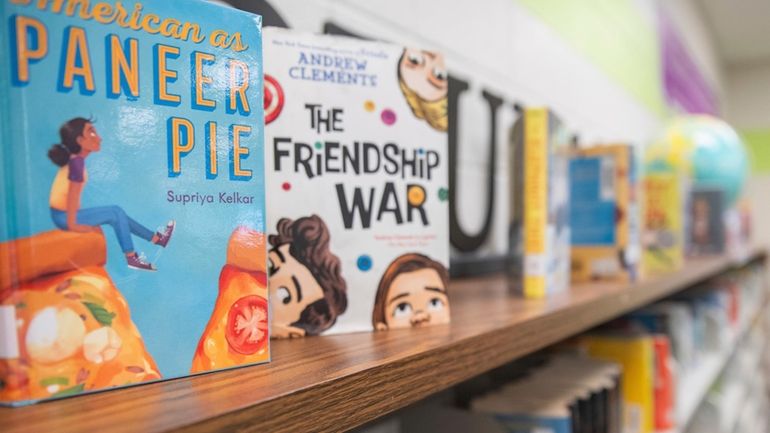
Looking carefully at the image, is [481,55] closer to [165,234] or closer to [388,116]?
[388,116]

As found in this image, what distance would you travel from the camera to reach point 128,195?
0.38 meters

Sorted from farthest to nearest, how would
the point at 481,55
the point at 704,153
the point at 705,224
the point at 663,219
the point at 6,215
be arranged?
1. the point at 704,153
2. the point at 705,224
3. the point at 663,219
4. the point at 481,55
5. the point at 6,215

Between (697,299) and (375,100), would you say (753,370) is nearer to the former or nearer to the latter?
(697,299)

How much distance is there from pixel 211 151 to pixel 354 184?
194mm

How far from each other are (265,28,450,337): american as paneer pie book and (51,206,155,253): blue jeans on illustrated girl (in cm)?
17

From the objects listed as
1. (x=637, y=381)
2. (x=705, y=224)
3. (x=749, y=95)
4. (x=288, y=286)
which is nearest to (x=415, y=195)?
(x=288, y=286)

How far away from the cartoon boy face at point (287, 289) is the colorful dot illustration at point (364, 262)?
0.05 metres

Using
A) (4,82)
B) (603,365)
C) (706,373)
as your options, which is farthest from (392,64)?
(706,373)

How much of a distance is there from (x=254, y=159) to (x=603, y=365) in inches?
34.6

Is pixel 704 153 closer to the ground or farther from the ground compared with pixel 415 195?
farther from the ground

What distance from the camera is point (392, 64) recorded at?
62cm

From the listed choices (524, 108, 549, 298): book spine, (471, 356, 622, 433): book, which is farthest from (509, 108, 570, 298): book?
(471, 356, 622, 433): book

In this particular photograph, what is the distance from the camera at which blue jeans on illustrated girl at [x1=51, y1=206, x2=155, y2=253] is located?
1.16ft

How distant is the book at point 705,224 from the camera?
2.08m
